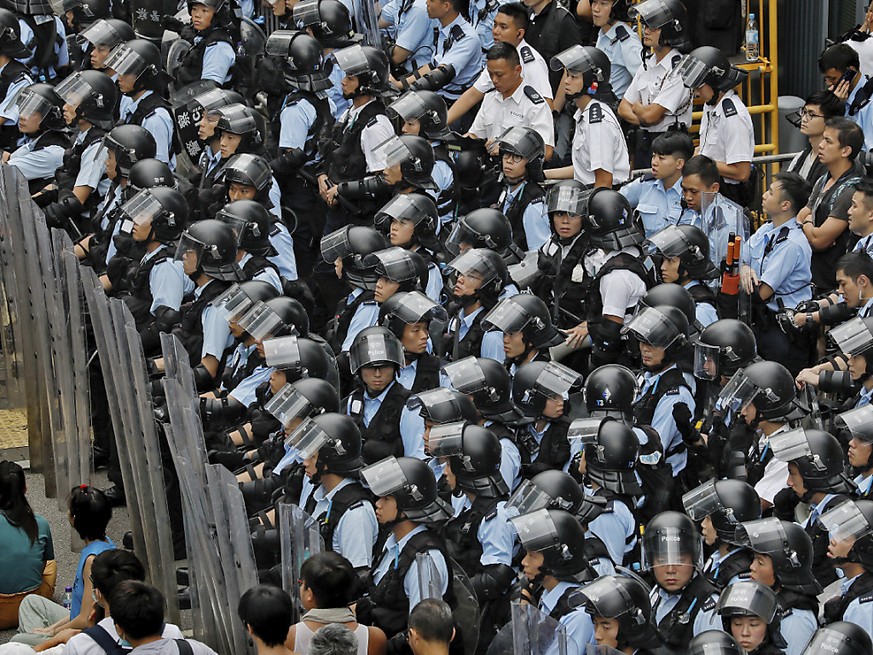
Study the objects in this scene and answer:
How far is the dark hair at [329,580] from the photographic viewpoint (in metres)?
7.29

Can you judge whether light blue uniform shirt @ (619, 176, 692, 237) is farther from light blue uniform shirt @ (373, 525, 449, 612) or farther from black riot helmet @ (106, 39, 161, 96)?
light blue uniform shirt @ (373, 525, 449, 612)

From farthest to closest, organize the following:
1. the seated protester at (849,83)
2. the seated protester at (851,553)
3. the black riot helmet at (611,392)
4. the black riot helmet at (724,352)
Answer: the seated protester at (849,83), the black riot helmet at (724,352), the black riot helmet at (611,392), the seated protester at (851,553)

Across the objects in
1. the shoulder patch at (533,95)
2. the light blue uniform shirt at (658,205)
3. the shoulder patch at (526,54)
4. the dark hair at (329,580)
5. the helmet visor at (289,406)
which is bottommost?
the light blue uniform shirt at (658,205)

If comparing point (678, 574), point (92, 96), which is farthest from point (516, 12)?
point (678, 574)

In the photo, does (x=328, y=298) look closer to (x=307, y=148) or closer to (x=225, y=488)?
(x=307, y=148)

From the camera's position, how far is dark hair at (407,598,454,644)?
23.3ft

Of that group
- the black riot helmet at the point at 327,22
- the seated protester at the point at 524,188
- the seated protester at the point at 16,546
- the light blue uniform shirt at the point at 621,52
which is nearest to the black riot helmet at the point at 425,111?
the seated protester at the point at 524,188

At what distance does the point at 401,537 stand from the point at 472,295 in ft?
8.45

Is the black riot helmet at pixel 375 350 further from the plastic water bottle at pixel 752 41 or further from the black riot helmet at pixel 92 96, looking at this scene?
the plastic water bottle at pixel 752 41

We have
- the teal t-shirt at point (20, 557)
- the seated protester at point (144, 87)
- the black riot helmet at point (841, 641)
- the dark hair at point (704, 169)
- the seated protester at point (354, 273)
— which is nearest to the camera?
the black riot helmet at point (841, 641)

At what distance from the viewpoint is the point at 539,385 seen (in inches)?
364

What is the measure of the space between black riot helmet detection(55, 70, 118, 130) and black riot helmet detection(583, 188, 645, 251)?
3661 millimetres

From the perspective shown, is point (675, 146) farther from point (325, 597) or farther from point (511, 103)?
point (325, 597)

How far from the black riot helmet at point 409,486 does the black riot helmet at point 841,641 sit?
1.87 metres
